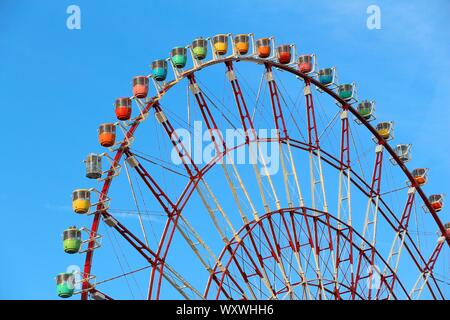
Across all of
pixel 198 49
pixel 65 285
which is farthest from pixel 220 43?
pixel 65 285

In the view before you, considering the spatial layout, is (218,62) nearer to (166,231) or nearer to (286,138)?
(286,138)

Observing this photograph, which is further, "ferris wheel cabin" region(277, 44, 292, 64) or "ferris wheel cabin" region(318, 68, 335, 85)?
"ferris wheel cabin" region(318, 68, 335, 85)

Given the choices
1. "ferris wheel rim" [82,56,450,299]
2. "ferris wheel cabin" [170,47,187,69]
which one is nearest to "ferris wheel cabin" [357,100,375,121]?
"ferris wheel rim" [82,56,450,299]

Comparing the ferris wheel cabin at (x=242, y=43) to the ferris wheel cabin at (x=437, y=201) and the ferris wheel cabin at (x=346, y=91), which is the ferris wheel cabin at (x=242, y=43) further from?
the ferris wheel cabin at (x=437, y=201)

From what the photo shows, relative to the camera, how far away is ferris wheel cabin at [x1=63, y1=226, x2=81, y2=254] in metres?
41.6

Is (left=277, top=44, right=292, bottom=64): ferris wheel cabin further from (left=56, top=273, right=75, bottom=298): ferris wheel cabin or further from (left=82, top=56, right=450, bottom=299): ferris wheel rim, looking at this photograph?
(left=56, top=273, right=75, bottom=298): ferris wheel cabin

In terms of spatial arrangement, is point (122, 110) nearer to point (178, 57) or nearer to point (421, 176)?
point (178, 57)

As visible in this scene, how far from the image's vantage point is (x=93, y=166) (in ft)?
141

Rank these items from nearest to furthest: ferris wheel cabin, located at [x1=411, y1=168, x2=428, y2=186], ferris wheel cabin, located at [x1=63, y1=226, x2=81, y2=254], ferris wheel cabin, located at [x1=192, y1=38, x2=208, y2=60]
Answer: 1. ferris wheel cabin, located at [x1=63, y1=226, x2=81, y2=254]
2. ferris wheel cabin, located at [x1=192, y1=38, x2=208, y2=60]
3. ferris wheel cabin, located at [x1=411, y1=168, x2=428, y2=186]

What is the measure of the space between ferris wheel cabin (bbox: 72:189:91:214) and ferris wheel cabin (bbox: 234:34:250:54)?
31.7 feet

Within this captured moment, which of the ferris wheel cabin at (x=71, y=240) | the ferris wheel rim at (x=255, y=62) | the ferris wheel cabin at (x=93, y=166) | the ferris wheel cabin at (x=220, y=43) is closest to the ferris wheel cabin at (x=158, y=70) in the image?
the ferris wheel rim at (x=255, y=62)

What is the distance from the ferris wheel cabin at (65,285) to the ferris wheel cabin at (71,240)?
0.87 m

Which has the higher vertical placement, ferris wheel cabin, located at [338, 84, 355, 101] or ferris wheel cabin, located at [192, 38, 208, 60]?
ferris wheel cabin, located at [338, 84, 355, 101]
